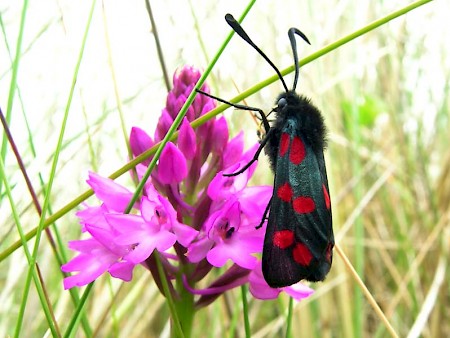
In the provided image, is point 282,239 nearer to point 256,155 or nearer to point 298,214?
point 298,214

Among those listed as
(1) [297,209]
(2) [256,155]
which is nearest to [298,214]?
(1) [297,209]

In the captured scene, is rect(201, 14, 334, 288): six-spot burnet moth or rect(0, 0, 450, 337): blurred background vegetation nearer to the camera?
rect(201, 14, 334, 288): six-spot burnet moth

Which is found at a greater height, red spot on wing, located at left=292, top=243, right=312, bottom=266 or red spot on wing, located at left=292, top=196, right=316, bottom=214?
red spot on wing, located at left=292, top=196, right=316, bottom=214

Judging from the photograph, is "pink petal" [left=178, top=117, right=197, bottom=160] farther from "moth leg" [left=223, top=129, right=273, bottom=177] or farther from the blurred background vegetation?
the blurred background vegetation

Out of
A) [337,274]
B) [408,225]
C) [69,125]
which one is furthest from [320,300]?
[69,125]

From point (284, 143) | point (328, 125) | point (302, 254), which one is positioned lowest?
point (328, 125)

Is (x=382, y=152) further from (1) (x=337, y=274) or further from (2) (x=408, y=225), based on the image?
(1) (x=337, y=274)

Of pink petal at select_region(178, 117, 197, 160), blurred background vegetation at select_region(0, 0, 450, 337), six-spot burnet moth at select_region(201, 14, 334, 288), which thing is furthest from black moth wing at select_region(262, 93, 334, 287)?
blurred background vegetation at select_region(0, 0, 450, 337)
